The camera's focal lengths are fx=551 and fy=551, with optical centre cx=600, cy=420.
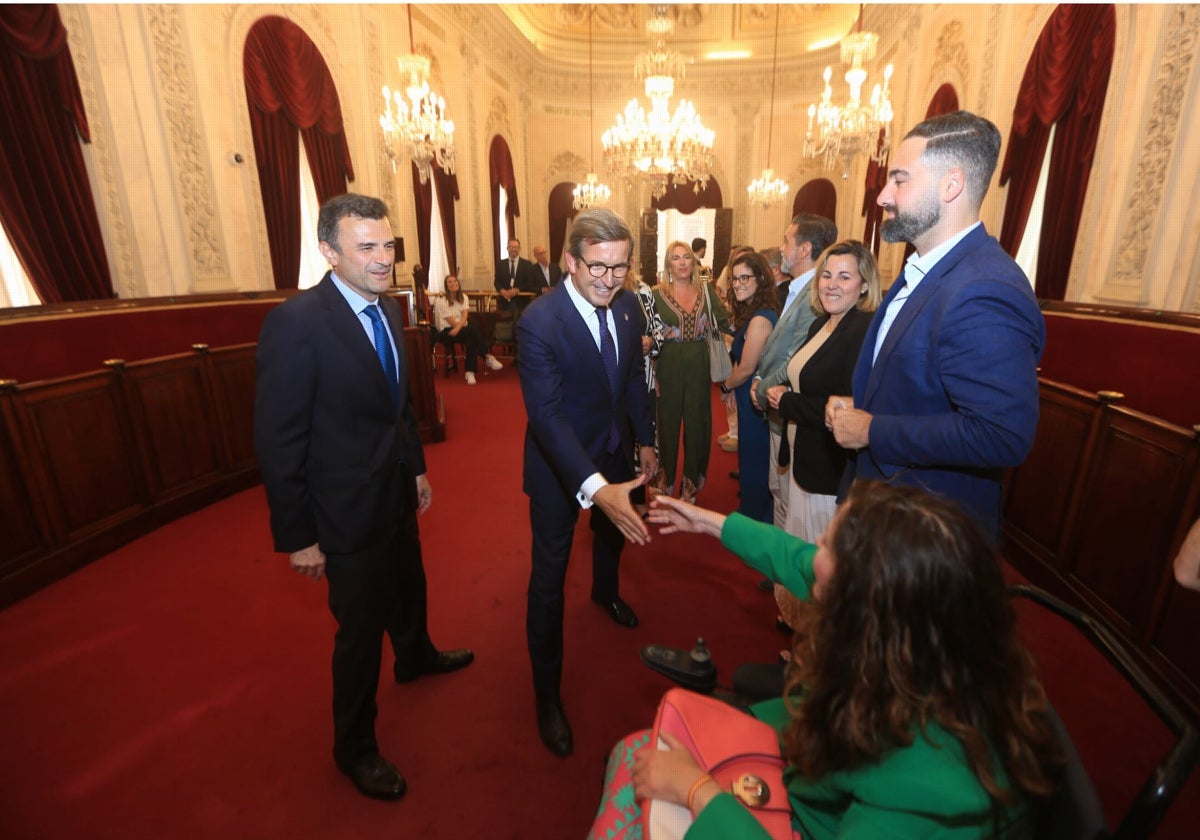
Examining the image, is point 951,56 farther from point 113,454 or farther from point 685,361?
point 113,454

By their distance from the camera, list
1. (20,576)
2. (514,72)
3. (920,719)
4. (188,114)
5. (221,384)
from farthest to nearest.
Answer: (514,72), (188,114), (221,384), (20,576), (920,719)

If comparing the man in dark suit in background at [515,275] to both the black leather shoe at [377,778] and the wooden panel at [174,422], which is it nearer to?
the wooden panel at [174,422]

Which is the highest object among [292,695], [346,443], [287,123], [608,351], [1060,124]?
[287,123]

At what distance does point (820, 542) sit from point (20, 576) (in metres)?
4.01

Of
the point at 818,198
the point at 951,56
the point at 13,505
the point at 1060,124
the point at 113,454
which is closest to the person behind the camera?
the point at 13,505

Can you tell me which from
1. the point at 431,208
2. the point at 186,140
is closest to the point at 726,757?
the point at 186,140

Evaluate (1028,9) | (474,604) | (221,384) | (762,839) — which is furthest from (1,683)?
(1028,9)

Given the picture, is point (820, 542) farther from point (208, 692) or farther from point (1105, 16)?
point (1105, 16)

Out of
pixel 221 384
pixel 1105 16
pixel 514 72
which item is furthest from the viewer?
pixel 514 72

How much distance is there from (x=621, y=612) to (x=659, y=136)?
732 centimetres

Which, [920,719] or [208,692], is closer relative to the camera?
[920,719]

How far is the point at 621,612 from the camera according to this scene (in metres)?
2.77

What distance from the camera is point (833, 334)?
7.36 ft

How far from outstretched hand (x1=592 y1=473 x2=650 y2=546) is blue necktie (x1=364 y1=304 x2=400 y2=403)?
78cm
